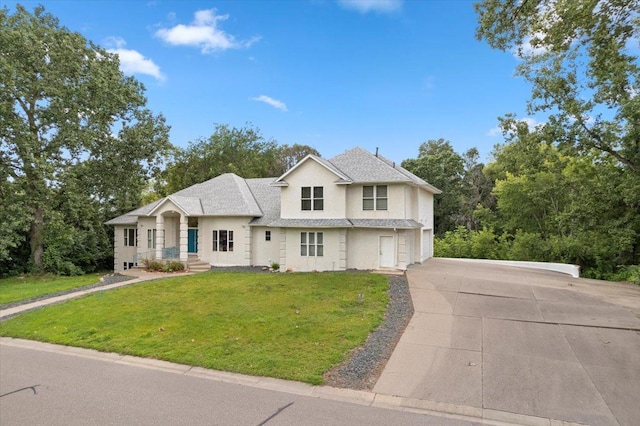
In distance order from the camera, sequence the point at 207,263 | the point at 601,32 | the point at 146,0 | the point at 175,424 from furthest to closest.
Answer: the point at 207,263
the point at 146,0
the point at 601,32
the point at 175,424

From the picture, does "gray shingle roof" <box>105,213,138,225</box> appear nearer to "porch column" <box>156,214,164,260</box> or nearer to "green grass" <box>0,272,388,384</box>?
Answer: "porch column" <box>156,214,164,260</box>

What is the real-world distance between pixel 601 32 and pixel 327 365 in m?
10.6

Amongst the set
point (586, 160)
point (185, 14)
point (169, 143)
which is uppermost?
point (185, 14)

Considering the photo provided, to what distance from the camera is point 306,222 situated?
19.3 meters

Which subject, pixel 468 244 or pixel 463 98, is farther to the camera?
pixel 468 244

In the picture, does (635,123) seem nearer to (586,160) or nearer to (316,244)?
(586,160)

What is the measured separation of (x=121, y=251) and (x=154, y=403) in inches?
853

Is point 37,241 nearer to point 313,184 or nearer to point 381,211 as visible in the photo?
point 313,184

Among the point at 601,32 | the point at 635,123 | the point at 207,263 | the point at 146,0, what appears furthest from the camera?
the point at 207,263

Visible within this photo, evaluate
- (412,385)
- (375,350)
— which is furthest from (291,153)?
(412,385)

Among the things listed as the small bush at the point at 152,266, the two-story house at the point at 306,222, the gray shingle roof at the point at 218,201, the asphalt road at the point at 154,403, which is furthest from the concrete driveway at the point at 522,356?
the small bush at the point at 152,266

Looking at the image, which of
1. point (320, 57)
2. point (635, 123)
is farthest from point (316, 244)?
point (635, 123)

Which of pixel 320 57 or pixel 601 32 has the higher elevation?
pixel 320 57

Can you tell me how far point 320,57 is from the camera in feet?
64.8
